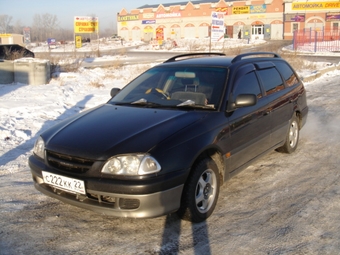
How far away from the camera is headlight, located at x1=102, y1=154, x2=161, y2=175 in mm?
3387

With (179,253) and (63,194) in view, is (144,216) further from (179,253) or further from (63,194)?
(63,194)

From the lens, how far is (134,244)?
3480 mm

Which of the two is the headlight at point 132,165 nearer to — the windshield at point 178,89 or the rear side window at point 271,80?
the windshield at point 178,89

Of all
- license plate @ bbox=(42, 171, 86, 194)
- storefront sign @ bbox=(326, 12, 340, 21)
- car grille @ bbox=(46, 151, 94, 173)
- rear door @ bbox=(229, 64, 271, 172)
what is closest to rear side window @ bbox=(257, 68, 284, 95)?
rear door @ bbox=(229, 64, 271, 172)

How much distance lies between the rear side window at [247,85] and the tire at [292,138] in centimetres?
126

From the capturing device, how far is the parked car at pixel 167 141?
3.42 m

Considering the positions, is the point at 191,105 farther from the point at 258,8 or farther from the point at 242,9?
the point at 242,9

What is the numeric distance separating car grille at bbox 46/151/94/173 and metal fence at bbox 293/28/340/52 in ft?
118

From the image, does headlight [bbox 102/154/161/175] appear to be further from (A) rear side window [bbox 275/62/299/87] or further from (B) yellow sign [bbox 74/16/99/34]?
(B) yellow sign [bbox 74/16/99/34]

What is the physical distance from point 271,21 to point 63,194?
69386mm

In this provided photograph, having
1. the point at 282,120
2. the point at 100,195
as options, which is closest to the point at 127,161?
the point at 100,195

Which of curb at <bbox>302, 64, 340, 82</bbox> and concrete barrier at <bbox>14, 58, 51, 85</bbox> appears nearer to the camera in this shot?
concrete barrier at <bbox>14, 58, 51, 85</bbox>

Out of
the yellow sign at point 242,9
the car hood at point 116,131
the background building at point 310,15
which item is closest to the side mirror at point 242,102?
the car hood at point 116,131

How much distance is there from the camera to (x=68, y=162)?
361cm
